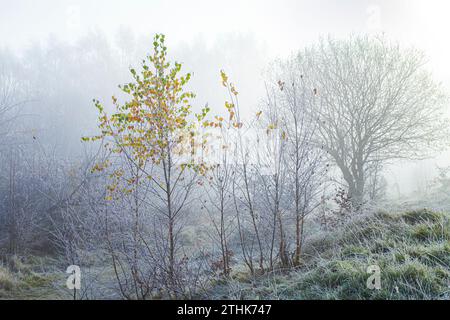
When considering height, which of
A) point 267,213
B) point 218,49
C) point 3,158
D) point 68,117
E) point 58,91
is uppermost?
point 218,49

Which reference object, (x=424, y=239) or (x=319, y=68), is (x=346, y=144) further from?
(x=424, y=239)

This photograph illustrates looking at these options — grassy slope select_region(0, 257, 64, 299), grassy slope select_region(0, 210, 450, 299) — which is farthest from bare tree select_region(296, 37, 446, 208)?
grassy slope select_region(0, 257, 64, 299)

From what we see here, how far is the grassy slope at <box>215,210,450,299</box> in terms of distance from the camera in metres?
3.09

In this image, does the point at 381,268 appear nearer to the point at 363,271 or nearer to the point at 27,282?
the point at 363,271

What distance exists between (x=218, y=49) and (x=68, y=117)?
396 inches

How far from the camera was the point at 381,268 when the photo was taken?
344 centimetres

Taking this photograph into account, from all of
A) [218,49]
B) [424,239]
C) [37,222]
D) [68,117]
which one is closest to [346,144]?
[424,239]

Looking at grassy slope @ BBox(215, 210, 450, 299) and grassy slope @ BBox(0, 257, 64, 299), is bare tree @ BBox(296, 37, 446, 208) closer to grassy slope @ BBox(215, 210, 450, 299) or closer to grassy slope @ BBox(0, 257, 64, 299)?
grassy slope @ BBox(215, 210, 450, 299)

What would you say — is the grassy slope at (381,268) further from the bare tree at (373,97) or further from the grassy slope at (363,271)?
the bare tree at (373,97)

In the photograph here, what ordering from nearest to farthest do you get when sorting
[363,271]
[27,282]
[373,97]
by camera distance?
[363,271]
[27,282]
[373,97]

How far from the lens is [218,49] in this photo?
821 inches

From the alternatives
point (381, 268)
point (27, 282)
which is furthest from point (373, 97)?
point (27, 282)

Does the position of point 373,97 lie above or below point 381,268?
above

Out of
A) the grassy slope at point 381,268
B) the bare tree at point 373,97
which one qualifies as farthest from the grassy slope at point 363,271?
the bare tree at point 373,97
